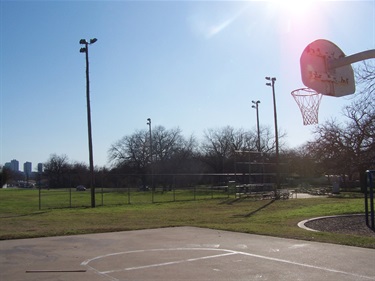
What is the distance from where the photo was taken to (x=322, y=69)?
873cm

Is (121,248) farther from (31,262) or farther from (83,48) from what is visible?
(83,48)

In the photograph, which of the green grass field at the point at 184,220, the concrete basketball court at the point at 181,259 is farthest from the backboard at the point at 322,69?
the green grass field at the point at 184,220

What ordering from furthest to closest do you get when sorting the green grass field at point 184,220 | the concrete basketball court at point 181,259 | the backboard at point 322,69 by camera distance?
the green grass field at point 184,220 < the backboard at point 322,69 < the concrete basketball court at point 181,259

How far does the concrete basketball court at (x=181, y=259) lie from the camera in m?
7.10

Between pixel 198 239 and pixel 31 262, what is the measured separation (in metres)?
4.52

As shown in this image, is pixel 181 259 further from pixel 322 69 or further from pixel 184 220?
pixel 184 220

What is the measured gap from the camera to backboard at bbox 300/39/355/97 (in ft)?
28.0

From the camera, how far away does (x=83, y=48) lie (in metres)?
28.3

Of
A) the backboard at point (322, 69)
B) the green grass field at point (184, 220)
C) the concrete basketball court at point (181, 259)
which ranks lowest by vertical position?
the green grass field at point (184, 220)

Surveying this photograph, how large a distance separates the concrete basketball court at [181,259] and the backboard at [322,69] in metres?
3.47

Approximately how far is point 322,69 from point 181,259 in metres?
4.88

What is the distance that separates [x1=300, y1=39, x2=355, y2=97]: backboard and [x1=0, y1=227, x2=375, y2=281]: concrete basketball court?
3.47 m

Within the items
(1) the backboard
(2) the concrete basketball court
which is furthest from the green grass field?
(1) the backboard

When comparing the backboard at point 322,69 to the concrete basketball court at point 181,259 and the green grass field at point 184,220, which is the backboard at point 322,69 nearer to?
the concrete basketball court at point 181,259
